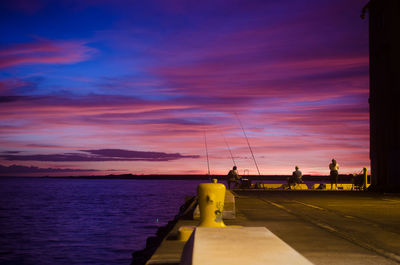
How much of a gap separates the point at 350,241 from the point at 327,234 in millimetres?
908

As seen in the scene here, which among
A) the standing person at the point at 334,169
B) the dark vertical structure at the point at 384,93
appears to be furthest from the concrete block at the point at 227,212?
the standing person at the point at 334,169

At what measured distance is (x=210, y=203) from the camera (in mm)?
8031

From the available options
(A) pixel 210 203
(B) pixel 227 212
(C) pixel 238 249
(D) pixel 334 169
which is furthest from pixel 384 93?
(C) pixel 238 249

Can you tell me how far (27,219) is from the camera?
185ft

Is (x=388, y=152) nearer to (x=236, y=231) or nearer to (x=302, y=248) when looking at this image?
(x=302, y=248)

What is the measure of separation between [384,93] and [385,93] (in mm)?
141

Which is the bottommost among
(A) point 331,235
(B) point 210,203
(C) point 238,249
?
(A) point 331,235

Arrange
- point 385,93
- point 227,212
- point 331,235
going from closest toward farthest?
point 331,235 < point 227,212 < point 385,93

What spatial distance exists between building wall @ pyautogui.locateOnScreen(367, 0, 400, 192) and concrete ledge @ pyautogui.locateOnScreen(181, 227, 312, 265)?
27035mm

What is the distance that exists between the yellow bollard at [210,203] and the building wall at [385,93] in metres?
23.8

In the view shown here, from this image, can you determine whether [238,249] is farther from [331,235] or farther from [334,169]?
[334,169]

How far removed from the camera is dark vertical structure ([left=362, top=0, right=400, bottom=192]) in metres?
30.3

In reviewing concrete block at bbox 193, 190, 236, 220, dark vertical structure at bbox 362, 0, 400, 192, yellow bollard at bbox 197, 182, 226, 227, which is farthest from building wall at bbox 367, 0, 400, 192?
yellow bollard at bbox 197, 182, 226, 227

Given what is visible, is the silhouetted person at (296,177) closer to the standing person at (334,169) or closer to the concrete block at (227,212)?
the standing person at (334,169)
